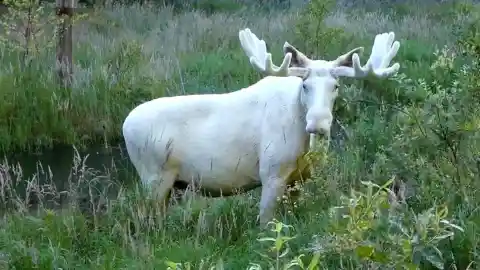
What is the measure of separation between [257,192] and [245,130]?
93 centimetres

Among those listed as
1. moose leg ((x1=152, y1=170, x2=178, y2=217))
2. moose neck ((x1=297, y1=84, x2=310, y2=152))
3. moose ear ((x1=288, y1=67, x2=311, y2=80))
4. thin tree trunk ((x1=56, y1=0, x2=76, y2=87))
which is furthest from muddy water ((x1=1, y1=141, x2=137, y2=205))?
moose ear ((x1=288, y1=67, x2=311, y2=80))

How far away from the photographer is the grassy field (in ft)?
11.2

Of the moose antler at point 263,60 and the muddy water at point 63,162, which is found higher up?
the moose antler at point 263,60

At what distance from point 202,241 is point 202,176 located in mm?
619

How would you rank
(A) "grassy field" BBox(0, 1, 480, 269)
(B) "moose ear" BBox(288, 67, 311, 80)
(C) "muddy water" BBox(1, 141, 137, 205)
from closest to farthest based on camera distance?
(A) "grassy field" BBox(0, 1, 480, 269) < (B) "moose ear" BBox(288, 67, 311, 80) < (C) "muddy water" BBox(1, 141, 137, 205)

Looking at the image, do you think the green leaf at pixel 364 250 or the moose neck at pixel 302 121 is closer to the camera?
the green leaf at pixel 364 250

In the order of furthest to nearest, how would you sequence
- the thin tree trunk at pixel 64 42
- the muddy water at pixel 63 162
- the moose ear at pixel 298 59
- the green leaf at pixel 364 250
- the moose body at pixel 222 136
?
the thin tree trunk at pixel 64 42
the muddy water at pixel 63 162
the moose body at pixel 222 136
the moose ear at pixel 298 59
the green leaf at pixel 364 250

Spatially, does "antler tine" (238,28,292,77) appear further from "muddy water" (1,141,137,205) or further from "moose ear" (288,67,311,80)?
"muddy water" (1,141,137,205)

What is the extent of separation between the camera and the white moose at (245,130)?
17.0 feet

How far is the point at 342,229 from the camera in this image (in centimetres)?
302

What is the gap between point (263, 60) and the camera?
5.65m

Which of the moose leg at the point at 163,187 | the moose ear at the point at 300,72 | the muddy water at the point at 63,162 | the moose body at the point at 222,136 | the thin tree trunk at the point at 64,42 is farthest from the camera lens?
the thin tree trunk at the point at 64,42

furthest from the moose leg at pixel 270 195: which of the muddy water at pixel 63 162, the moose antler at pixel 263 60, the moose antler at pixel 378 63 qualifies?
the muddy water at pixel 63 162

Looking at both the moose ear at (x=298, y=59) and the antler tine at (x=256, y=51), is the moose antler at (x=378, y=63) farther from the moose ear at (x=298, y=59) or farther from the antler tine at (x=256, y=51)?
the antler tine at (x=256, y=51)
